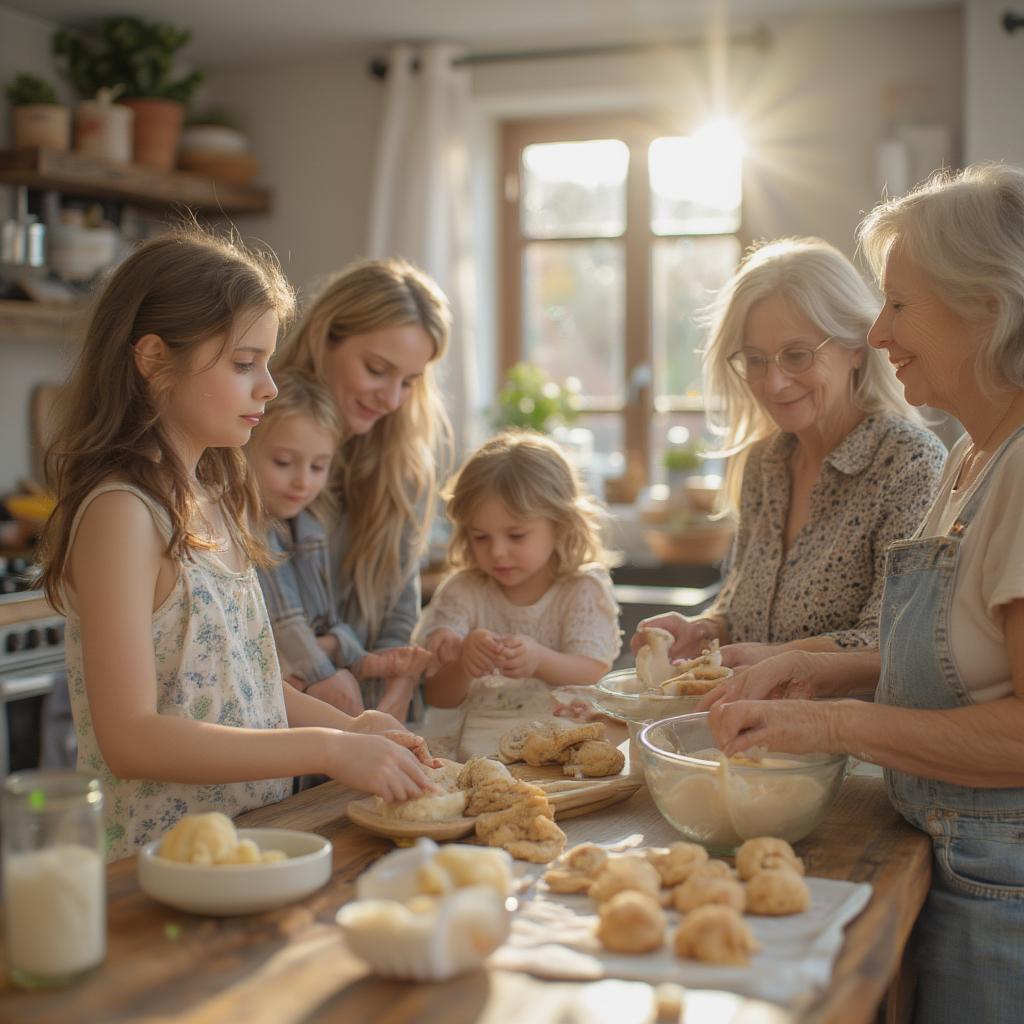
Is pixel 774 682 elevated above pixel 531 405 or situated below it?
below

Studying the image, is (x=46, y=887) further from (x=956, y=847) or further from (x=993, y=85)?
(x=993, y=85)

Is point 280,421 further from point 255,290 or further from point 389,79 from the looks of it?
point 389,79

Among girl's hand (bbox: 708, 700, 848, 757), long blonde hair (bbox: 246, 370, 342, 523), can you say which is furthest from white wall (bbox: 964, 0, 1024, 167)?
girl's hand (bbox: 708, 700, 848, 757)

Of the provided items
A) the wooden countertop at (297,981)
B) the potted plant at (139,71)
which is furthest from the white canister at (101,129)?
the wooden countertop at (297,981)

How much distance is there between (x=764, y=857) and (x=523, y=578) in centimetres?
111

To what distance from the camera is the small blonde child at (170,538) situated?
1.36 m

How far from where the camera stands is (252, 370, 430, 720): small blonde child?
6.83 feet

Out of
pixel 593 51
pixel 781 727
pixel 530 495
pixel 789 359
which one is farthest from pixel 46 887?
pixel 593 51

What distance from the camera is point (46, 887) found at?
3.15 ft

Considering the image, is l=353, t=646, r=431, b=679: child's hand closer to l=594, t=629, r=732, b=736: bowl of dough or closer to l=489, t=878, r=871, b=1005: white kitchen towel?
l=594, t=629, r=732, b=736: bowl of dough

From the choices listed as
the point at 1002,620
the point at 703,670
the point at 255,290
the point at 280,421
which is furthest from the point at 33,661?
the point at 1002,620

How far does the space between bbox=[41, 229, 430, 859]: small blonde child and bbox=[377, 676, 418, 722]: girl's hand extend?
17.5 inches

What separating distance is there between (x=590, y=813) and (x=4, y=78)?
3.99 metres

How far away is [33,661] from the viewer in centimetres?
338
